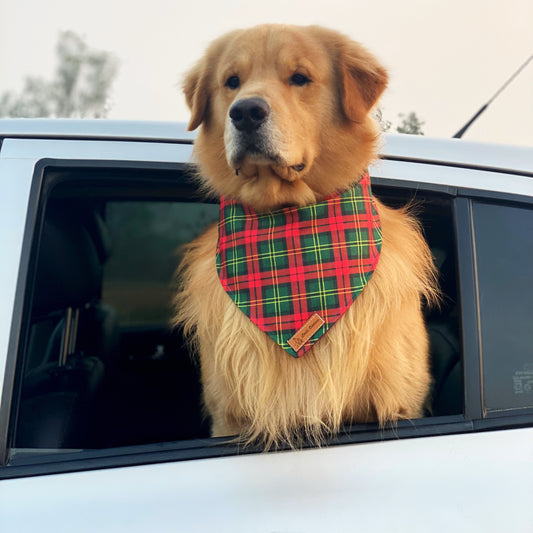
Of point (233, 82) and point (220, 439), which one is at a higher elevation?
point (233, 82)

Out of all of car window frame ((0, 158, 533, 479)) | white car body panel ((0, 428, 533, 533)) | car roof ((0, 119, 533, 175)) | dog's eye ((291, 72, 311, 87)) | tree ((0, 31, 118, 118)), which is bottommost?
white car body panel ((0, 428, 533, 533))

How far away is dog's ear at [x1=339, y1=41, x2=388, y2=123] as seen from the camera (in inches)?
66.9

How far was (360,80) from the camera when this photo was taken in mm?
1731

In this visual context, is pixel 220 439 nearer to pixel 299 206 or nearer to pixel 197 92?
pixel 299 206

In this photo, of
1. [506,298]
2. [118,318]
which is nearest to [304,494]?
[506,298]

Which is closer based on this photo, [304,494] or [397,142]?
[304,494]

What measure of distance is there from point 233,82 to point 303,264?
0.65 meters

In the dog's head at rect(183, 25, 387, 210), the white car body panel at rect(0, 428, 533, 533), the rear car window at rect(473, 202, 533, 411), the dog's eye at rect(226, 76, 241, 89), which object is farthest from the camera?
the dog's eye at rect(226, 76, 241, 89)

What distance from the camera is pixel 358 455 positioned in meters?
1.37

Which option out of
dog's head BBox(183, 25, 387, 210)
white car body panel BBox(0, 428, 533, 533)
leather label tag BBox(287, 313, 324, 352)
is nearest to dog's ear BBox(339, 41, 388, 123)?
dog's head BBox(183, 25, 387, 210)

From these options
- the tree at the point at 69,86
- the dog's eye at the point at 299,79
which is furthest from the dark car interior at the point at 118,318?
the tree at the point at 69,86

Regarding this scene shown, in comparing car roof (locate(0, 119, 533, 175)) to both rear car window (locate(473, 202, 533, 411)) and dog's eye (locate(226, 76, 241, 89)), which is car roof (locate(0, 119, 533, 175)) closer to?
rear car window (locate(473, 202, 533, 411))

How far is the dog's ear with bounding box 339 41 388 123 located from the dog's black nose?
0.30 m

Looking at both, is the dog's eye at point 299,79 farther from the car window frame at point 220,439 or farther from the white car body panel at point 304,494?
the white car body panel at point 304,494
